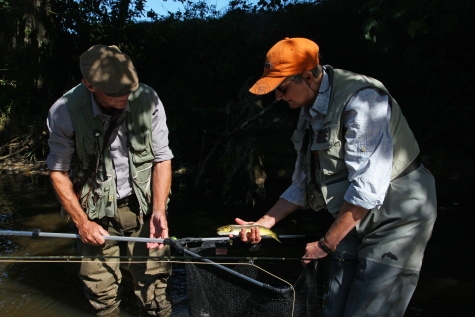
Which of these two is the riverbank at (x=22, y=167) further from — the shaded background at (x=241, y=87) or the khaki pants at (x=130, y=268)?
the khaki pants at (x=130, y=268)

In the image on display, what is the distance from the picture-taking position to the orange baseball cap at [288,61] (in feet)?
8.37

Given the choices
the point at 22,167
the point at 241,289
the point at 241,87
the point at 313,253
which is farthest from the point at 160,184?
the point at 22,167

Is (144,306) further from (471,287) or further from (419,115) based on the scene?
(419,115)

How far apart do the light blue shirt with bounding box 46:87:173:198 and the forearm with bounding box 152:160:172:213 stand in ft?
0.21

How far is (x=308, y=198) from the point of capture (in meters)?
3.15

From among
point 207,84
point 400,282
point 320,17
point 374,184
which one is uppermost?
point 320,17

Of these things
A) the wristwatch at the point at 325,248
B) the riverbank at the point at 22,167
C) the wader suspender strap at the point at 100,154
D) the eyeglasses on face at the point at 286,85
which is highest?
the eyeglasses on face at the point at 286,85

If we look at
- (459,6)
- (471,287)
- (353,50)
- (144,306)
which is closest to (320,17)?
(353,50)

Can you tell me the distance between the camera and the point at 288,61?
2543 mm

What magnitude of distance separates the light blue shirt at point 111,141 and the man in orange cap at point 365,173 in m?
1.34

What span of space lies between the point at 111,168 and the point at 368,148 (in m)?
2.02

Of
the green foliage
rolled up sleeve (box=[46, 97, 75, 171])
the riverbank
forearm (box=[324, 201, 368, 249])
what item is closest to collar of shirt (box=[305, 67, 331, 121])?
forearm (box=[324, 201, 368, 249])

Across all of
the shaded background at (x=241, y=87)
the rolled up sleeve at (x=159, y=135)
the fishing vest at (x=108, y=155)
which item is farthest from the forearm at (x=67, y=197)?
the shaded background at (x=241, y=87)

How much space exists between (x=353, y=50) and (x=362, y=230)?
27.4 feet
